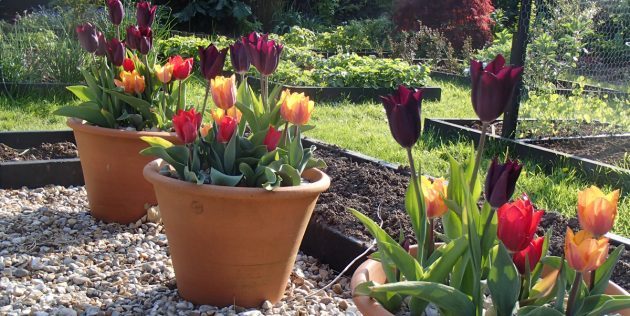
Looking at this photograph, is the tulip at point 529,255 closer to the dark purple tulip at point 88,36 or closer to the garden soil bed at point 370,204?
the garden soil bed at point 370,204

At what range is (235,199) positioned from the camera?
241 cm

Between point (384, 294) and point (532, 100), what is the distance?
420 cm

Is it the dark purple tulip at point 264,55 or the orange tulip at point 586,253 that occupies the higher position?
the dark purple tulip at point 264,55

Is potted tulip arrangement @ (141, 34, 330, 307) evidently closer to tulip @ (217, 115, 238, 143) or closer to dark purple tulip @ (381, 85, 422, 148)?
tulip @ (217, 115, 238, 143)

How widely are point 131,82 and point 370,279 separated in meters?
1.95

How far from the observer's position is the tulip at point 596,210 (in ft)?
4.65

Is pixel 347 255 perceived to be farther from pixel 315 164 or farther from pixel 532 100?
pixel 532 100

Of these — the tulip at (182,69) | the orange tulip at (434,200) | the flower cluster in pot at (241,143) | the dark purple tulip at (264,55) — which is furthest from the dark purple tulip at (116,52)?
the orange tulip at (434,200)

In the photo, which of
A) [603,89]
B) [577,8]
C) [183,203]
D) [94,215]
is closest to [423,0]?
[603,89]

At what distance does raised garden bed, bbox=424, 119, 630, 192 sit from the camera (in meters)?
4.34

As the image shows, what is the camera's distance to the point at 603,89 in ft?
22.6

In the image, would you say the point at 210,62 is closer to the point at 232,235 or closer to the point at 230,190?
the point at 230,190

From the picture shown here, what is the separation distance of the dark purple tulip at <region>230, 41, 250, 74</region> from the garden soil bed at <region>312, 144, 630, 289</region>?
727mm

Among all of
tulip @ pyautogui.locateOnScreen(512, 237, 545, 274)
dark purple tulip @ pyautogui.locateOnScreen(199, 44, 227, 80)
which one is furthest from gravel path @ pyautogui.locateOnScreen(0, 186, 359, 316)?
tulip @ pyautogui.locateOnScreen(512, 237, 545, 274)
